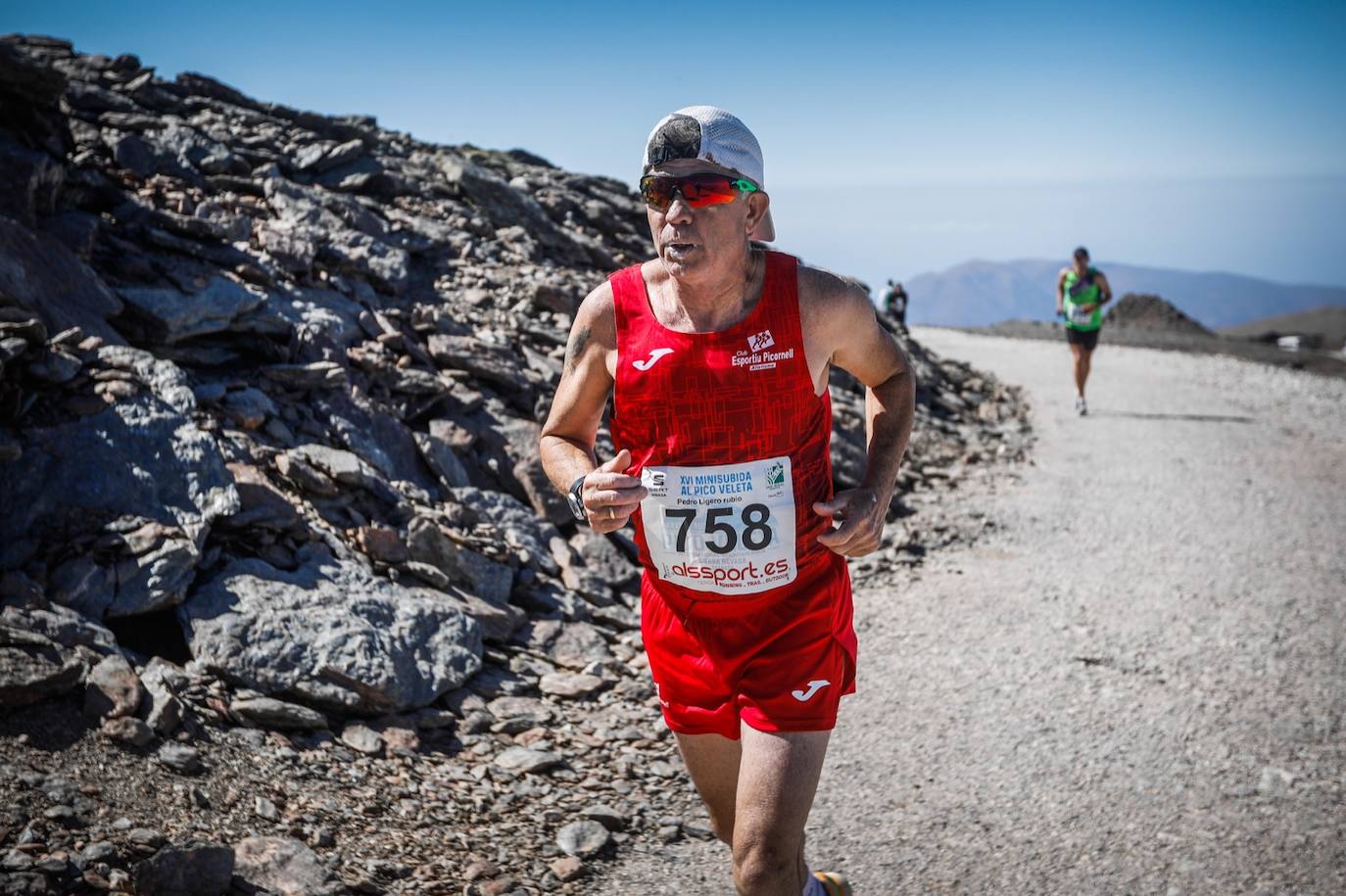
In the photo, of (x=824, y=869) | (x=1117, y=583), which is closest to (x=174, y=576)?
(x=824, y=869)

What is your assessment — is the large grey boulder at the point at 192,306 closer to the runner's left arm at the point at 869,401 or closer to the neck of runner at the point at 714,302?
the neck of runner at the point at 714,302

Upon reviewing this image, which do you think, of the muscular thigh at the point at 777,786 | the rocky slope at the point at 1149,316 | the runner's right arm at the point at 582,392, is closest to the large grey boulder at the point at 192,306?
the runner's right arm at the point at 582,392

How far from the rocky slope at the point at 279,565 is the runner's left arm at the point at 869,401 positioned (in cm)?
205

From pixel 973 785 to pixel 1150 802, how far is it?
31.2 inches

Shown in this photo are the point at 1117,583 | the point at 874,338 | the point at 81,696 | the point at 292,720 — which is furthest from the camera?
the point at 1117,583

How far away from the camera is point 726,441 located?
308 centimetres

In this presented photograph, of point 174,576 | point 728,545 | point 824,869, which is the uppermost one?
point 728,545

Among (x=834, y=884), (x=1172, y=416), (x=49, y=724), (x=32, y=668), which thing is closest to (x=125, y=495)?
(x=32, y=668)

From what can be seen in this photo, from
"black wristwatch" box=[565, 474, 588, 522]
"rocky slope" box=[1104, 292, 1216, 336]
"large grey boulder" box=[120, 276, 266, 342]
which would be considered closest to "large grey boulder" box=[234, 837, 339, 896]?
"black wristwatch" box=[565, 474, 588, 522]

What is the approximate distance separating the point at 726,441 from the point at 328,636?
2760 mm

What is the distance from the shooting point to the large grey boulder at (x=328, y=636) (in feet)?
15.1

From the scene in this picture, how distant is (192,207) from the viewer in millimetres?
8688

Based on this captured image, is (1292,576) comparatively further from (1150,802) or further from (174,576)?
(174,576)

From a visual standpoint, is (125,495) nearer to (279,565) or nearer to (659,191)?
(279,565)
